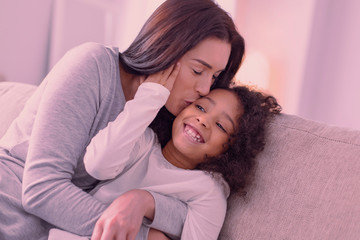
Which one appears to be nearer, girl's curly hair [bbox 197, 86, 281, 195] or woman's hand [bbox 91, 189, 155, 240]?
woman's hand [bbox 91, 189, 155, 240]

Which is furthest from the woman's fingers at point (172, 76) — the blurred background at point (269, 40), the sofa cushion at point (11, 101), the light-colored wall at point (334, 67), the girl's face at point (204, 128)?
the light-colored wall at point (334, 67)

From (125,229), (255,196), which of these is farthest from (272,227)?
(125,229)

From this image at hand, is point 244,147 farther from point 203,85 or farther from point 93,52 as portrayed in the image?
point 93,52

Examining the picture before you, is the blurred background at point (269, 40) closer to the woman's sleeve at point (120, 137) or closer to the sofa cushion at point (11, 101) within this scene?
the sofa cushion at point (11, 101)

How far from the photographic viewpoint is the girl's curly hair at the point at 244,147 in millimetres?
1223

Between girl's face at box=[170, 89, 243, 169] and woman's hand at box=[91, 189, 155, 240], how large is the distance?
10.9 inches

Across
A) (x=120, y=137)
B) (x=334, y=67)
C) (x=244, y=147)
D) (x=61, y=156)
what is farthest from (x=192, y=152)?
(x=334, y=67)

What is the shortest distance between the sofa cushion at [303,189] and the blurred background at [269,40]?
6.21 feet

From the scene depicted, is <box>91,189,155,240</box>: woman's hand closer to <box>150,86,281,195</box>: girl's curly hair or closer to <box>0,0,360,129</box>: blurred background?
<box>150,86,281,195</box>: girl's curly hair

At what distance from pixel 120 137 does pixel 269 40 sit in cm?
248

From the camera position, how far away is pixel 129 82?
1.32 m

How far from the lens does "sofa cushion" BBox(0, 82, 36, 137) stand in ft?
5.46

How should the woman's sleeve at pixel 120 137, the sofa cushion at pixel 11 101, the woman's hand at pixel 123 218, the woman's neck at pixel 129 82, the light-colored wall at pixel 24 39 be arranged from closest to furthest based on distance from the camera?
the woman's hand at pixel 123 218, the woman's sleeve at pixel 120 137, the woman's neck at pixel 129 82, the sofa cushion at pixel 11 101, the light-colored wall at pixel 24 39

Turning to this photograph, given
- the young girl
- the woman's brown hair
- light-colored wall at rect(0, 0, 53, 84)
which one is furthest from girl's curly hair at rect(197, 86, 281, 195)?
light-colored wall at rect(0, 0, 53, 84)
